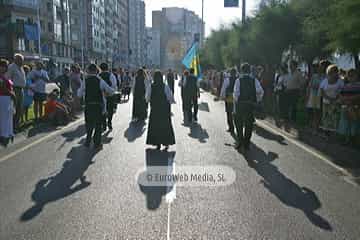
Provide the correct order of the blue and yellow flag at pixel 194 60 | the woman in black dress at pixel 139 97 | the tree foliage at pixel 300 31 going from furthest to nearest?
the blue and yellow flag at pixel 194 60 → the woman in black dress at pixel 139 97 → the tree foliage at pixel 300 31

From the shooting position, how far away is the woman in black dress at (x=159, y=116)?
9.95m

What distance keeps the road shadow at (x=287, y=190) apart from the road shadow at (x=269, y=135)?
2.37 m

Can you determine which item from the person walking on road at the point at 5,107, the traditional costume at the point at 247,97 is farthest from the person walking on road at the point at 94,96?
the traditional costume at the point at 247,97

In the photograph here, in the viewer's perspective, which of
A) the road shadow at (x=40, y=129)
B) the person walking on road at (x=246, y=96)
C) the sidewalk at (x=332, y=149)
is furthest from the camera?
the road shadow at (x=40, y=129)

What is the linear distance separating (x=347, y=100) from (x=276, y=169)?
3.11 m

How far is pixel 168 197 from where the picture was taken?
6352 millimetres

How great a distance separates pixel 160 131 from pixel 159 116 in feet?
1.22

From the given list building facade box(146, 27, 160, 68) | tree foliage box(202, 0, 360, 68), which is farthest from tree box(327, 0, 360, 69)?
building facade box(146, 27, 160, 68)

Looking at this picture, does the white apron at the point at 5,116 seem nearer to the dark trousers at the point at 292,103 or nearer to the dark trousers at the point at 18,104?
the dark trousers at the point at 18,104

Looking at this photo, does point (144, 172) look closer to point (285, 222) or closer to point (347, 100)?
point (285, 222)

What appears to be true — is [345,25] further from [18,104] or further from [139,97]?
[18,104]

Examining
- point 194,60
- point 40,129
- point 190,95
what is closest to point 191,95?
point 190,95

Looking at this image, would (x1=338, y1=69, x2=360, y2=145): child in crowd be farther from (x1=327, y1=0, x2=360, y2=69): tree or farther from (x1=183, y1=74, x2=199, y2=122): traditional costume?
(x1=183, y1=74, x2=199, y2=122): traditional costume

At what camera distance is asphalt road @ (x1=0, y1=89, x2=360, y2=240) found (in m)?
5.02
